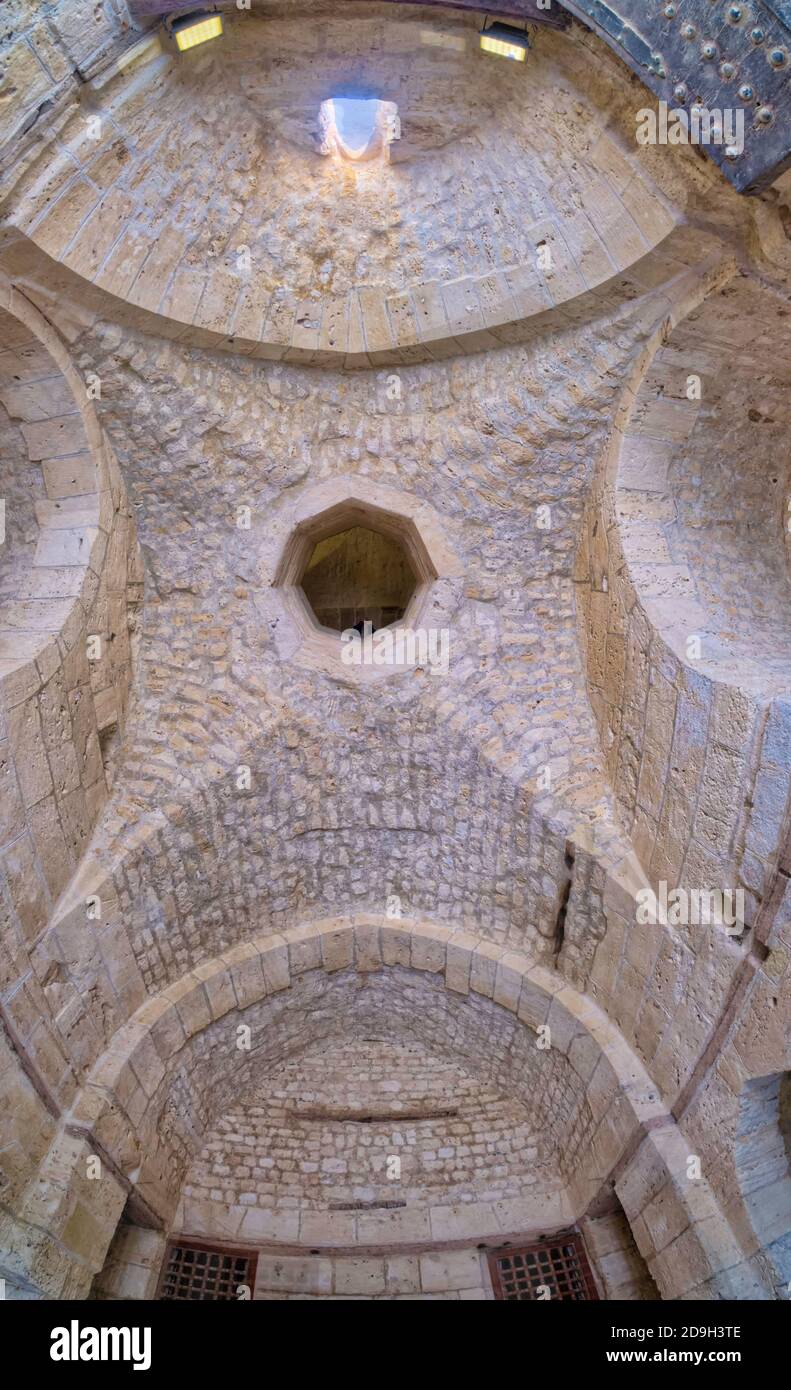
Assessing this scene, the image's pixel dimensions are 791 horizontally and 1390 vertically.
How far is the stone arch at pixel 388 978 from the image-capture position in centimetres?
464

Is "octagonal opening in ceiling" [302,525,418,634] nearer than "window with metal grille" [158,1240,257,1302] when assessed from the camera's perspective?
No

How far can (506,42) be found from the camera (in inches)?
162

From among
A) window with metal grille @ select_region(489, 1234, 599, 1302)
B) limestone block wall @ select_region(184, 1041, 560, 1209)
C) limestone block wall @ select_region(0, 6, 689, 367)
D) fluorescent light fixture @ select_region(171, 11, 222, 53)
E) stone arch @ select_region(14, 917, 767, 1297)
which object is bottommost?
window with metal grille @ select_region(489, 1234, 599, 1302)

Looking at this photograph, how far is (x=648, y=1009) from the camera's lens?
504 centimetres

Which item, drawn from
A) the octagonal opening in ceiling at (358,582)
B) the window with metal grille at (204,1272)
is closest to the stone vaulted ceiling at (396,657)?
the window with metal grille at (204,1272)

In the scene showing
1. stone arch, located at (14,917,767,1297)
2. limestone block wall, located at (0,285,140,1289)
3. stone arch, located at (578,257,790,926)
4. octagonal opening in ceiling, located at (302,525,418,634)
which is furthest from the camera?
octagonal opening in ceiling, located at (302,525,418,634)

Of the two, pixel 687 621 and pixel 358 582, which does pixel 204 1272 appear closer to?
pixel 687 621

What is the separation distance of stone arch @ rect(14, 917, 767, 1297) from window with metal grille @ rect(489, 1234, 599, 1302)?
0.19 m

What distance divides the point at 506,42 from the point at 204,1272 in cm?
707

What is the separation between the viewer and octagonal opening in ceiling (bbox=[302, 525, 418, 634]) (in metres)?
8.06

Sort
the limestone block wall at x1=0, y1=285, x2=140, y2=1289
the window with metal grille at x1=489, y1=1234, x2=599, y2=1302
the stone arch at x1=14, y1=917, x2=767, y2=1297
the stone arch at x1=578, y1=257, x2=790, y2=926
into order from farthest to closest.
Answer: the window with metal grille at x1=489, y1=1234, x2=599, y2=1302 → the stone arch at x1=14, y1=917, x2=767, y2=1297 → the limestone block wall at x1=0, y1=285, x2=140, y2=1289 → the stone arch at x1=578, y1=257, x2=790, y2=926

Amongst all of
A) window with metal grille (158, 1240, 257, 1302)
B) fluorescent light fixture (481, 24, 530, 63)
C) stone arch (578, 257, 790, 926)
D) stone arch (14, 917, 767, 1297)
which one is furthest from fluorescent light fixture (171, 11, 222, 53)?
window with metal grille (158, 1240, 257, 1302)

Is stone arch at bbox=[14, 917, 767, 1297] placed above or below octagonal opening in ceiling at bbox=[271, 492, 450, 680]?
below

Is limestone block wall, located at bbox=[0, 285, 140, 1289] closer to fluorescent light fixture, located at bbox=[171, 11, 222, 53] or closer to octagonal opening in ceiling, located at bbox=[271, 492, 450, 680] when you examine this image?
octagonal opening in ceiling, located at bbox=[271, 492, 450, 680]
